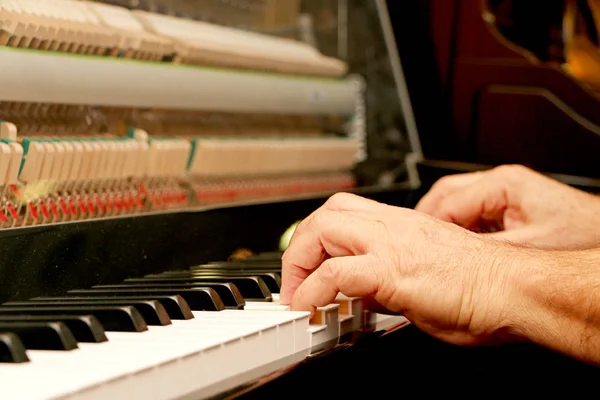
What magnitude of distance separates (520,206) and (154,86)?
2.75 ft

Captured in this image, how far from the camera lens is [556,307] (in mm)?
1393

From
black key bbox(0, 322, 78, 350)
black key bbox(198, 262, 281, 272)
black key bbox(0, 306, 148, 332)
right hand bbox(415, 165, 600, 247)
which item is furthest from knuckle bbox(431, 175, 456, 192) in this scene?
black key bbox(0, 322, 78, 350)

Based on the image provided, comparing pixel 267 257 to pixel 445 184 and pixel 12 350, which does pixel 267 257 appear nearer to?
pixel 445 184

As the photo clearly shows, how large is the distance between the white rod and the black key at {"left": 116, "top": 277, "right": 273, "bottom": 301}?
1.36ft

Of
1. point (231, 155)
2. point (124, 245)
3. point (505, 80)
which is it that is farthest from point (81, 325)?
point (505, 80)

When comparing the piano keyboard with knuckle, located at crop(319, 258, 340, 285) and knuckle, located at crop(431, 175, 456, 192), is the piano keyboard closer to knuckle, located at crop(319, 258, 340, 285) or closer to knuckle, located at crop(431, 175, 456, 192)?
knuckle, located at crop(319, 258, 340, 285)

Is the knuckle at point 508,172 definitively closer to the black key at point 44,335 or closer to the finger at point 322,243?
the finger at point 322,243

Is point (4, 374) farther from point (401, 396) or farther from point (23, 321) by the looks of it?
point (401, 396)

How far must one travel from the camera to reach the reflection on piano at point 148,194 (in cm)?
112

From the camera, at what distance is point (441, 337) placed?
4.75ft

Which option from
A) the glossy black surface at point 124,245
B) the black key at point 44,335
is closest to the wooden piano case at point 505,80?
the glossy black surface at point 124,245

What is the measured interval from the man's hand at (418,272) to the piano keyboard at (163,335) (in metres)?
0.07

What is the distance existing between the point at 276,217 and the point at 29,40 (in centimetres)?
66

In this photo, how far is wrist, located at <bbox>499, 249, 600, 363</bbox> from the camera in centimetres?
139
